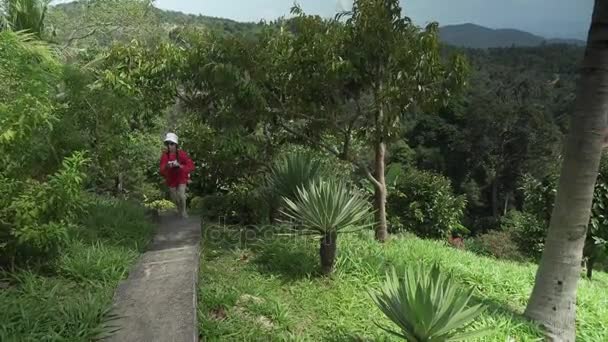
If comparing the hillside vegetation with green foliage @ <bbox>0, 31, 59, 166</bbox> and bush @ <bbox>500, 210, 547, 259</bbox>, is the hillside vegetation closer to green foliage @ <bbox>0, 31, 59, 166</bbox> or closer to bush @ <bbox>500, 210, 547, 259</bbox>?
green foliage @ <bbox>0, 31, 59, 166</bbox>

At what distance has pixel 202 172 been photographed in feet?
29.1

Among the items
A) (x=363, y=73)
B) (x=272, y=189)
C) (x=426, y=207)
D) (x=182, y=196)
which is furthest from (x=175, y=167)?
(x=426, y=207)

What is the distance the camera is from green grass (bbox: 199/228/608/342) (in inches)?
158

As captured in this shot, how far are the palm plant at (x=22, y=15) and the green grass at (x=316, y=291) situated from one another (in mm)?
5315

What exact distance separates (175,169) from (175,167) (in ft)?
0.18

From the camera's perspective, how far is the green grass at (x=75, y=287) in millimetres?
3436

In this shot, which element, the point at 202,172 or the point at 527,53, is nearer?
the point at 202,172

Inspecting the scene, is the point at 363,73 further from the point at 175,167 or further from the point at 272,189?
the point at 175,167

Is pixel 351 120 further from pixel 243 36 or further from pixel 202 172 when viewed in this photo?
pixel 202 172

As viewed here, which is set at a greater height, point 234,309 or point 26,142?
point 26,142

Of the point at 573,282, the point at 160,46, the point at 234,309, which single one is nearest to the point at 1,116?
the point at 234,309

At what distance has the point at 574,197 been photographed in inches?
161

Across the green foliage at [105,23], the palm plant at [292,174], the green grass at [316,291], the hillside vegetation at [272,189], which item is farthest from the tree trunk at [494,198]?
the palm plant at [292,174]

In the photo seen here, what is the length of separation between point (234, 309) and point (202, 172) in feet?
16.4
